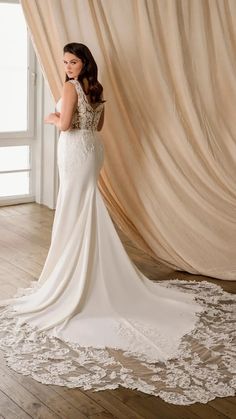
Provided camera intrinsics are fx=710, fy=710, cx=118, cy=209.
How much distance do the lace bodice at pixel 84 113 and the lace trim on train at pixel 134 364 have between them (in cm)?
114

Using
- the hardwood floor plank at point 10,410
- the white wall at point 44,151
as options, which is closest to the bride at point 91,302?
the hardwood floor plank at point 10,410

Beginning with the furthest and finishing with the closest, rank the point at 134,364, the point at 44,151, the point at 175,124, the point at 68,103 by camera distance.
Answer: the point at 44,151 < the point at 175,124 < the point at 68,103 < the point at 134,364

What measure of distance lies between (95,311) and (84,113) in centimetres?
112

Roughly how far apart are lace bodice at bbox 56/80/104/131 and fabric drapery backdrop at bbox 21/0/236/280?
1.99 ft

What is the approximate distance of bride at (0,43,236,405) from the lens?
358cm

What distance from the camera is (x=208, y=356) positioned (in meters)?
3.57

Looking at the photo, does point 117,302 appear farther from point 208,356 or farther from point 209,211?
point 209,211

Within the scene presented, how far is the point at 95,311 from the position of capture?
3979mm

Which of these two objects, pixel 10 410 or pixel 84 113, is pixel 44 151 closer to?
pixel 84 113

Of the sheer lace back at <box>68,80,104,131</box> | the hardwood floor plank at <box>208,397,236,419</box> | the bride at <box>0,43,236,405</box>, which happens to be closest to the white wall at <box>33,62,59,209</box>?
the bride at <box>0,43,236,405</box>

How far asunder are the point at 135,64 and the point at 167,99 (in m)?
0.31

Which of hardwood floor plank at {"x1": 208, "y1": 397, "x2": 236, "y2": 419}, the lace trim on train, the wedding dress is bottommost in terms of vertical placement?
hardwood floor plank at {"x1": 208, "y1": 397, "x2": 236, "y2": 419}

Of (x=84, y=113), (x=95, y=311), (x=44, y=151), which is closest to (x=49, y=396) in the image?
(x=95, y=311)

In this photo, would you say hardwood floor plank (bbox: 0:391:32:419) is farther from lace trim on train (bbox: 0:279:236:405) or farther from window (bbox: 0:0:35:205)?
window (bbox: 0:0:35:205)
